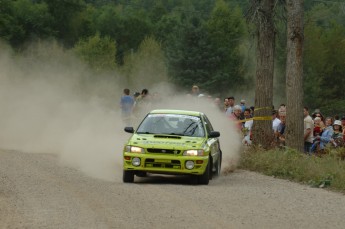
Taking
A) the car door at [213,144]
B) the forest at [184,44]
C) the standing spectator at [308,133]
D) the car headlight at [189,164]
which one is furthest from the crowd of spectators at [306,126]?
the forest at [184,44]

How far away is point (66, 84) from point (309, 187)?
23537 millimetres

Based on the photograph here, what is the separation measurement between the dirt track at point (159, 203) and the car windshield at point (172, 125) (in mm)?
1108

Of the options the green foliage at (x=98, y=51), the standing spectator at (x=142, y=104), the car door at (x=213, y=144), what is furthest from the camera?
the green foliage at (x=98, y=51)

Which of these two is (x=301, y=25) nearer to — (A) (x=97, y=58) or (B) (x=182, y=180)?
(B) (x=182, y=180)

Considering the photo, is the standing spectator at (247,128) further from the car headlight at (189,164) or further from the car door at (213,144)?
the car headlight at (189,164)

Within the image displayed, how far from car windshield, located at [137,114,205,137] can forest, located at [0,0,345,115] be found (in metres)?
45.0

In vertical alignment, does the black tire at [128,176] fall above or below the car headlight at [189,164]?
below

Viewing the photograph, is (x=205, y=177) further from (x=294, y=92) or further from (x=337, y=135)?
(x=294, y=92)

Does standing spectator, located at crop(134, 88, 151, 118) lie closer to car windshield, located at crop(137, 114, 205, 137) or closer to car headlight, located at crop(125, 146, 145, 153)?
car windshield, located at crop(137, 114, 205, 137)

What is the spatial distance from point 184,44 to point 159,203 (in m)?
77.0

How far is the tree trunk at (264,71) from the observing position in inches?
→ 1082

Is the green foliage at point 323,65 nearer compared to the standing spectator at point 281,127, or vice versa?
the standing spectator at point 281,127

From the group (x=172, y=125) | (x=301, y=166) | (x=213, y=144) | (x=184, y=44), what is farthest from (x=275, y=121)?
(x=184, y=44)

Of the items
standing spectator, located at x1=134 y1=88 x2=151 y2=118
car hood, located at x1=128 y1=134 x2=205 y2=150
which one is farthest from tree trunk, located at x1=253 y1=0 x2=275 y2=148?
car hood, located at x1=128 y1=134 x2=205 y2=150
